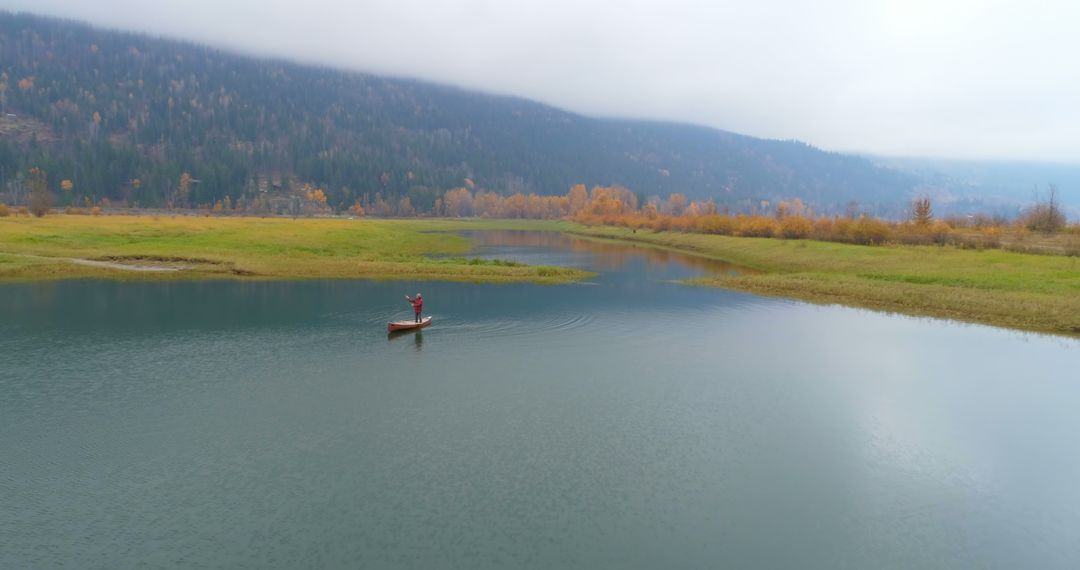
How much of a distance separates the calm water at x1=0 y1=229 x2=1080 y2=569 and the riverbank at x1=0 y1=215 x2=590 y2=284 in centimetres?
2410

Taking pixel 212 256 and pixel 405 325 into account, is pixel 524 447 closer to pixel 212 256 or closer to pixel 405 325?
pixel 405 325

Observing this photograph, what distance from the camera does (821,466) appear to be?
22.7 meters

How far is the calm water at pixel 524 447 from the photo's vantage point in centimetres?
1727

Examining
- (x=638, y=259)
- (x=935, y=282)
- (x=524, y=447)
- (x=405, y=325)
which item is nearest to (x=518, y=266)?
(x=638, y=259)

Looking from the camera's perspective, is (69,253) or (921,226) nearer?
(69,253)

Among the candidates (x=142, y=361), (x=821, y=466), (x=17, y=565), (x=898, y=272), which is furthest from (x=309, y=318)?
(x=898, y=272)

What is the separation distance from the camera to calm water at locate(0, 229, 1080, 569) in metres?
17.3

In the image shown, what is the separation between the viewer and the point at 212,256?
77938 mm

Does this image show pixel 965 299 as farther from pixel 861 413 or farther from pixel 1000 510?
pixel 1000 510

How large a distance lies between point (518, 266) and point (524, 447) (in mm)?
58685

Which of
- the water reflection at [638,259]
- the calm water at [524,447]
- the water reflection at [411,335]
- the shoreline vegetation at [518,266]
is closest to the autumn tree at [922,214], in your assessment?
the shoreline vegetation at [518,266]

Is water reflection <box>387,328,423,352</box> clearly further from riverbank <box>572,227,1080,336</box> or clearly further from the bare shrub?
the bare shrub

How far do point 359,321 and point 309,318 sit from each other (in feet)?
13.2

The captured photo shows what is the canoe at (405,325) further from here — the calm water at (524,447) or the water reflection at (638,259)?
the water reflection at (638,259)
